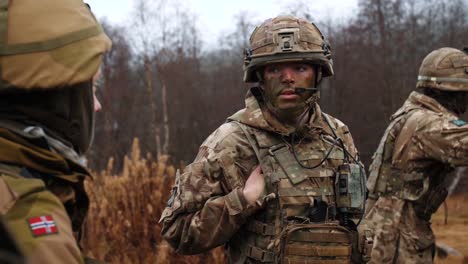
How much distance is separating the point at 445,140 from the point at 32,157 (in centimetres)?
380

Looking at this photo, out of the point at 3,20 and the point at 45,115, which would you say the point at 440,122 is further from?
the point at 3,20

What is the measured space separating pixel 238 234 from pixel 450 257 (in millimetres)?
8388

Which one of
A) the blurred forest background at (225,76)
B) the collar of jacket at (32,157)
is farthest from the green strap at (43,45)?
the blurred forest background at (225,76)

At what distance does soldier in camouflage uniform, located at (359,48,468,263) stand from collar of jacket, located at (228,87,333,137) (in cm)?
159

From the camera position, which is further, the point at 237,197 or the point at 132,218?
the point at 132,218

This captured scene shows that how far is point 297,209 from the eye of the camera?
3.21 m

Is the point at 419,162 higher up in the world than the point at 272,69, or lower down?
lower down

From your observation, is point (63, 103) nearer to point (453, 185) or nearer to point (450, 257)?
point (450, 257)

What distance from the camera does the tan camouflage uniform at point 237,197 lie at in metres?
3.08

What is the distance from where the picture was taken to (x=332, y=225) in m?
3.10

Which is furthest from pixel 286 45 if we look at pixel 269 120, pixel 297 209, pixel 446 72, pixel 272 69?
pixel 446 72

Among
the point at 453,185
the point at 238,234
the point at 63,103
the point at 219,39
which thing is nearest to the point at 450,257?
the point at 453,185

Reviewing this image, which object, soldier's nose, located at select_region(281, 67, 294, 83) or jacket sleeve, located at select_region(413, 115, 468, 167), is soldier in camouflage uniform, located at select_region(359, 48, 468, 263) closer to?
jacket sleeve, located at select_region(413, 115, 468, 167)

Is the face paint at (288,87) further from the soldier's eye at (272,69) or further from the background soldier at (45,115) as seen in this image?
the background soldier at (45,115)
